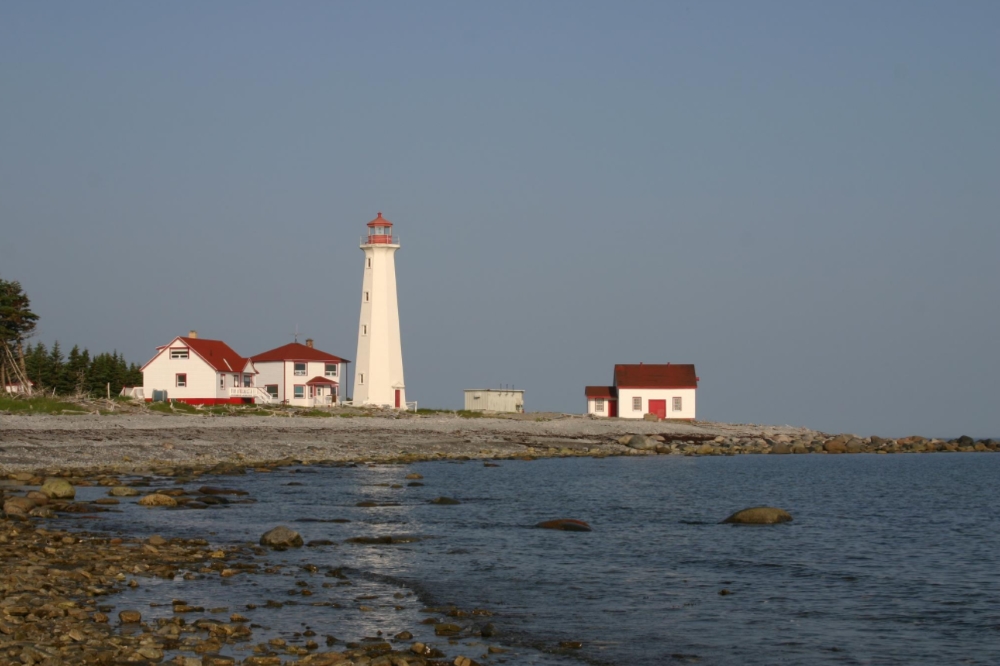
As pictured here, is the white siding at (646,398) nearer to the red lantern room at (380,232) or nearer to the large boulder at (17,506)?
the red lantern room at (380,232)

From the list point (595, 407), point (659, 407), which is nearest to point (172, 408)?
point (595, 407)

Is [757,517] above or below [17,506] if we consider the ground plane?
below

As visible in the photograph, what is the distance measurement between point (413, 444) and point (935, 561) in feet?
98.3

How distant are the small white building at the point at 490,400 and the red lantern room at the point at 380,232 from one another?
43.0ft

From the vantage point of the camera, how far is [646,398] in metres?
62.2

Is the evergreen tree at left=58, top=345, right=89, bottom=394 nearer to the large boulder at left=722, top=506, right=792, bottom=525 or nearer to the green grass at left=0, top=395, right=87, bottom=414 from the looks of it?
the green grass at left=0, top=395, right=87, bottom=414

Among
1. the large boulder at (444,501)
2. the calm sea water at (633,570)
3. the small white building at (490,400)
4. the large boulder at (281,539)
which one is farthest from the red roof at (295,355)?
the large boulder at (281,539)

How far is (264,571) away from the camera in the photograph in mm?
16109

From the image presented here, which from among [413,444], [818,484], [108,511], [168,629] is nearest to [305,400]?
[413,444]

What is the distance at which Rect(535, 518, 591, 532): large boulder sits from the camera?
2261 centimetres

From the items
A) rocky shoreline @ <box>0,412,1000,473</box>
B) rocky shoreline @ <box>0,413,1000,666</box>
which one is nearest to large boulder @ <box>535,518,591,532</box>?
rocky shoreline @ <box>0,413,1000,666</box>

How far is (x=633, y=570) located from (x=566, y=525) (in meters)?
5.15

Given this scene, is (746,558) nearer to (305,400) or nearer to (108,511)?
(108,511)

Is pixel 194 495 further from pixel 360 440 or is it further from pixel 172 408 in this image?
pixel 172 408
